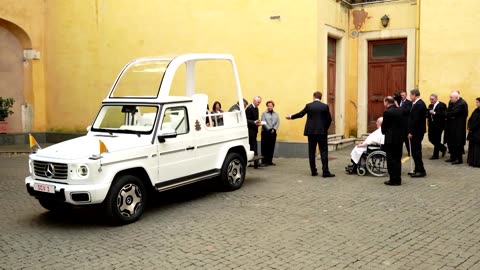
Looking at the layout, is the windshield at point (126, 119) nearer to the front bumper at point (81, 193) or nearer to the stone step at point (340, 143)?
the front bumper at point (81, 193)

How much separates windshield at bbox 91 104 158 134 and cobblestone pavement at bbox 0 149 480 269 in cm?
132

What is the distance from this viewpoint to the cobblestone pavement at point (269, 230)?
17.6ft

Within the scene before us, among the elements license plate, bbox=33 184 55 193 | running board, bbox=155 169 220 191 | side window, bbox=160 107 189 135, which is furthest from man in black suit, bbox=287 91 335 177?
license plate, bbox=33 184 55 193

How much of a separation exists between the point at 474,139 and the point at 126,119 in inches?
320

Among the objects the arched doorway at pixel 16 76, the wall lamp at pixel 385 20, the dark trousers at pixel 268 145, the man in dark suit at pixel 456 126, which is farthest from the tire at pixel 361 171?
the arched doorway at pixel 16 76

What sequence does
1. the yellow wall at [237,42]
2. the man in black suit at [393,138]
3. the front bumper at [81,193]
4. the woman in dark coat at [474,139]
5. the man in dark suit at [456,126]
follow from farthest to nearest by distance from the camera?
the yellow wall at [237,42], the man in dark suit at [456,126], the woman in dark coat at [474,139], the man in black suit at [393,138], the front bumper at [81,193]

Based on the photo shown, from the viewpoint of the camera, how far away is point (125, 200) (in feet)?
22.8

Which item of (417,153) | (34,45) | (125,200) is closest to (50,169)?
(125,200)

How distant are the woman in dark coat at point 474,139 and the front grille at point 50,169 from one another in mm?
9190

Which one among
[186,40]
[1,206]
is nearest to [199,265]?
[1,206]

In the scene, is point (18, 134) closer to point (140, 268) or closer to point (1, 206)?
point (1, 206)

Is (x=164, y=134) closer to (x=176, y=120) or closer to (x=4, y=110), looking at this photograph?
(x=176, y=120)

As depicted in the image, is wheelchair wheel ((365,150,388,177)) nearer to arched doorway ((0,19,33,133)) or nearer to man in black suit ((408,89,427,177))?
man in black suit ((408,89,427,177))

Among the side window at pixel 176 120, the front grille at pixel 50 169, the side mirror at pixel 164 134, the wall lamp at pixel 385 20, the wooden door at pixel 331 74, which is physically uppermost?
the wall lamp at pixel 385 20
